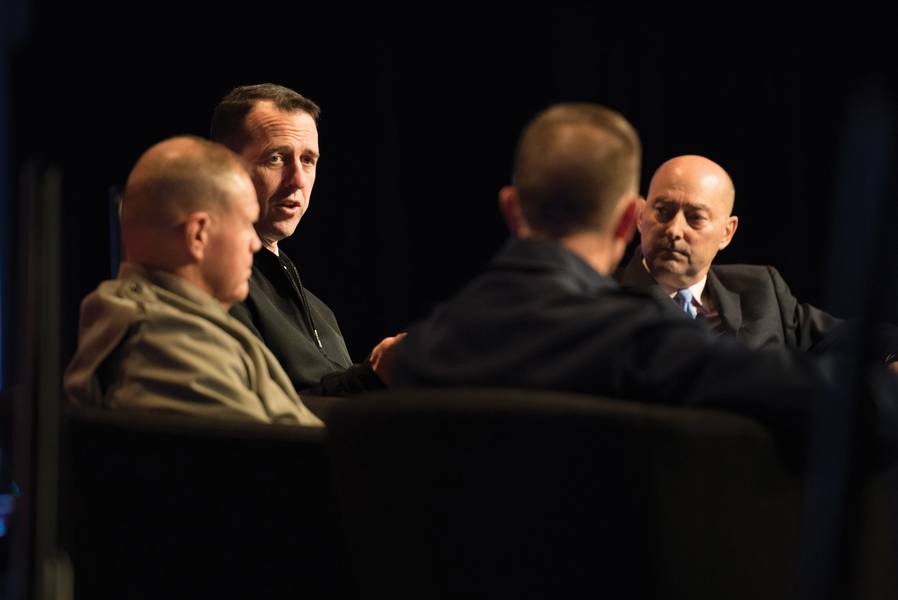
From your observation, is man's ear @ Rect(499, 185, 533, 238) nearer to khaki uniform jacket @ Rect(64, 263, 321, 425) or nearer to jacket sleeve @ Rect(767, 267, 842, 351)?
khaki uniform jacket @ Rect(64, 263, 321, 425)

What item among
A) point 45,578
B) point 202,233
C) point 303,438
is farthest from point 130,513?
point 202,233

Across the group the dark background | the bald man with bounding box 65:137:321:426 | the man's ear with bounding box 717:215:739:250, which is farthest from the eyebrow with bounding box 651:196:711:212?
the bald man with bounding box 65:137:321:426

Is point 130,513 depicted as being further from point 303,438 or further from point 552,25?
point 552,25

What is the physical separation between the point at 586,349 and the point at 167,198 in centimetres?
A: 78

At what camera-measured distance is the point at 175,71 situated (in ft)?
13.6

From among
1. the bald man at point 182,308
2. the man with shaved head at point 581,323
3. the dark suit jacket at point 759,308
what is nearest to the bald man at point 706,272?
the dark suit jacket at point 759,308

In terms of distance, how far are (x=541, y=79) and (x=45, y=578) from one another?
2.93 metres

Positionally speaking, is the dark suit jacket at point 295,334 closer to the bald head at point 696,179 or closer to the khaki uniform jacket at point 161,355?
the khaki uniform jacket at point 161,355

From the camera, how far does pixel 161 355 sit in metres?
1.63

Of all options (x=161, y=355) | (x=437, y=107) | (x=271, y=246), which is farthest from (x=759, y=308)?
(x=437, y=107)

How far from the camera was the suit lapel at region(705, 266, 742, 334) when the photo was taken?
2785 millimetres

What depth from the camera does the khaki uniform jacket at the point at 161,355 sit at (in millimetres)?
1625

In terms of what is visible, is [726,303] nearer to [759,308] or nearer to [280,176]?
[759,308]

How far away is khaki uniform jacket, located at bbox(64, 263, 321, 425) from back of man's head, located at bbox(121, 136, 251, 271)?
1.7 inches
